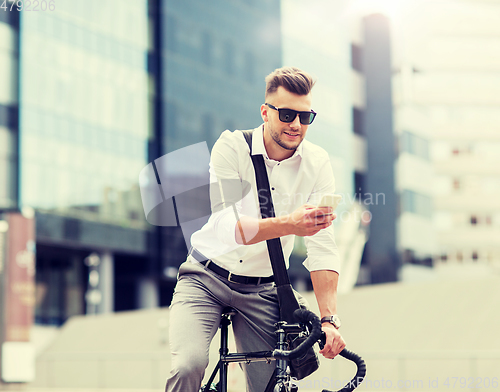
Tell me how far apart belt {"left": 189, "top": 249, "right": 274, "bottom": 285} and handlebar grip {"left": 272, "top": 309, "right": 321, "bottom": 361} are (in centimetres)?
58

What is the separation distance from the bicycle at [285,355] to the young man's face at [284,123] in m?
0.86

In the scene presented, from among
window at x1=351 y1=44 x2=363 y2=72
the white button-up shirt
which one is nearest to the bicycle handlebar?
the white button-up shirt

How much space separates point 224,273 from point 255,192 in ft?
1.56

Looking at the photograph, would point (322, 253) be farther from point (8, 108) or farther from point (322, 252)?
point (8, 108)

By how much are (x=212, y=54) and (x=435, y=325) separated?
95.4 feet

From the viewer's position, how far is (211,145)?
112ft

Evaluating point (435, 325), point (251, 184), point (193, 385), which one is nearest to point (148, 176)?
point (251, 184)

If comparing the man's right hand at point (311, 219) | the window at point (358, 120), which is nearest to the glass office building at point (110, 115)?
the window at point (358, 120)

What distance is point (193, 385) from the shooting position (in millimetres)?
3229

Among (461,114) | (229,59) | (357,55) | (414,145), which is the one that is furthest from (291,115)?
(461,114)

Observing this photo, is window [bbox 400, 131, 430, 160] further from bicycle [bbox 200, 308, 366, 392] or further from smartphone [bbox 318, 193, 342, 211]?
smartphone [bbox 318, 193, 342, 211]

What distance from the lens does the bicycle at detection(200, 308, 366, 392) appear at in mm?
2936

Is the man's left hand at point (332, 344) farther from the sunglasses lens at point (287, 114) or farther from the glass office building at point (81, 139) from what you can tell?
the glass office building at point (81, 139)

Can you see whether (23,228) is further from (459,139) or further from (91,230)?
(459,139)
